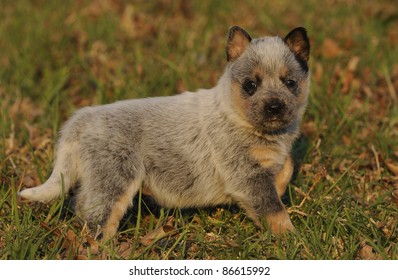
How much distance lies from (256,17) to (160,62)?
2494 mm

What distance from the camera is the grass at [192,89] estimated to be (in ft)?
18.2

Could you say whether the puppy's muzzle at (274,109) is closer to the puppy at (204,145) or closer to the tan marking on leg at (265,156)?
the puppy at (204,145)

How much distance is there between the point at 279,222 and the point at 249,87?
128 centimetres

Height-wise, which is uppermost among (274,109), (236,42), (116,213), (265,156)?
(236,42)

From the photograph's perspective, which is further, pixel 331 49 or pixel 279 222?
pixel 331 49

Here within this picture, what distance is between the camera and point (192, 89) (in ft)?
27.8

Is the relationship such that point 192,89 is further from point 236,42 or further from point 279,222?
point 279,222

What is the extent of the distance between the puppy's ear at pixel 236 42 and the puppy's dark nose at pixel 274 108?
0.69m

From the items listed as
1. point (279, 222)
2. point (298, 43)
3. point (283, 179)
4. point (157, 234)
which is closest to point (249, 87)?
point (298, 43)

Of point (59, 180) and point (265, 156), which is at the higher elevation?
point (265, 156)

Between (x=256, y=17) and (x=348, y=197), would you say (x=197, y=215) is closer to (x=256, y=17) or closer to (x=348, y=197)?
(x=348, y=197)

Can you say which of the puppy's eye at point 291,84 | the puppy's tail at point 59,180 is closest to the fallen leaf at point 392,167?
the puppy's eye at point 291,84

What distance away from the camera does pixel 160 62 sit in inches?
364
